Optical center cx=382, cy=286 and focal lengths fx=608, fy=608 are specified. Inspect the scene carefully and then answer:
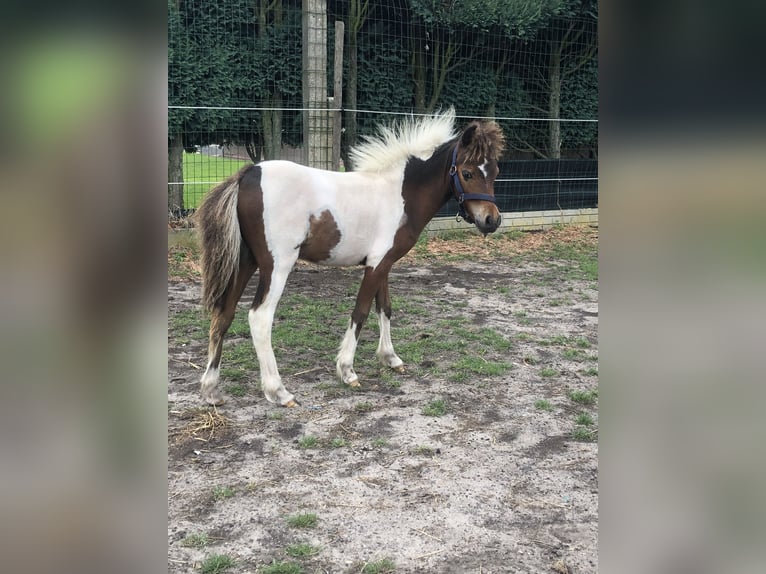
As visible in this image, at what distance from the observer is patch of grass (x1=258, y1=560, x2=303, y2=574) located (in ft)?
7.18

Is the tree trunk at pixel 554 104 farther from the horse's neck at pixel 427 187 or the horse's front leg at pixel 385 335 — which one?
the horse's front leg at pixel 385 335

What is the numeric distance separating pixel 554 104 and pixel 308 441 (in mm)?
8295

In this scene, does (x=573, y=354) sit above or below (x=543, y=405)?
above

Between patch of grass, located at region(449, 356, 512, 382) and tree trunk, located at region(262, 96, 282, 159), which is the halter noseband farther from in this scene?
tree trunk, located at region(262, 96, 282, 159)

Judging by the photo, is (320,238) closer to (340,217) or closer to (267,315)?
(340,217)

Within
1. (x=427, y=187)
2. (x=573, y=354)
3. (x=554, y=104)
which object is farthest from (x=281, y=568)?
(x=554, y=104)

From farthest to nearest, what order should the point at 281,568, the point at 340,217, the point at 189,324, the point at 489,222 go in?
the point at 189,324
the point at 489,222
the point at 340,217
the point at 281,568

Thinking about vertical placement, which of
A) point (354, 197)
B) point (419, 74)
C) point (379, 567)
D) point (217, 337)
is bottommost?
point (379, 567)

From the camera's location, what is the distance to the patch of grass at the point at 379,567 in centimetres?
221

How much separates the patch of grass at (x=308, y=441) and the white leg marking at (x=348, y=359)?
749mm

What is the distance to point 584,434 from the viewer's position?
3373 mm
